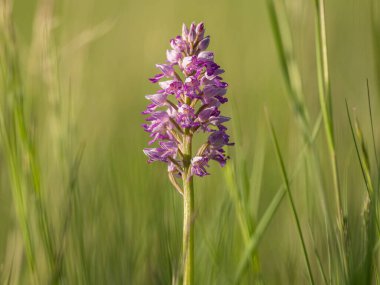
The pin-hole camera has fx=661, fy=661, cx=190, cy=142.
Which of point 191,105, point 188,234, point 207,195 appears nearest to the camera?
point 188,234

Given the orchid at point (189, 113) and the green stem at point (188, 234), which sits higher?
the orchid at point (189, 113)

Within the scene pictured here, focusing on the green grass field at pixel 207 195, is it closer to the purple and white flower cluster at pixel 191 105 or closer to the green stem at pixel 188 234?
the green stem at pixel 188 234

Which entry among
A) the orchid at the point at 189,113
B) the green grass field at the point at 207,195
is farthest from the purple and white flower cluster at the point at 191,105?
the green grass field at the point at 207,195

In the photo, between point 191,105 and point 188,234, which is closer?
point 188,234

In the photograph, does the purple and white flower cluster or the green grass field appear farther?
the purple and white flower cluster

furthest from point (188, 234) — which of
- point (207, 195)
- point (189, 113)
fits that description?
point (207, 195)

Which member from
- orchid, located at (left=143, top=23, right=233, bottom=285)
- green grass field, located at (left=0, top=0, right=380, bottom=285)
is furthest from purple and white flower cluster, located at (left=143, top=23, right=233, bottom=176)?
green grass field, located at (left=0, top=0, right=380, bottom=285)

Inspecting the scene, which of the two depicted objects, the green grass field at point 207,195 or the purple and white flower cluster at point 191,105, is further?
the purple and white flower cluster at point 191,105

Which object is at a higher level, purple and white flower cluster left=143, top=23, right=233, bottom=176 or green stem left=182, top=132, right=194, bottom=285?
purple and white flower cluster left=143, top=23, right=233, bottom=176

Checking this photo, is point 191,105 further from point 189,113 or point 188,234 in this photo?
point 188,234

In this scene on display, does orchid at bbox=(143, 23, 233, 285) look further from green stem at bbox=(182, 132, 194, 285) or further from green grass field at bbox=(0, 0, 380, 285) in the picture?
green grass field at bbox=(0, 0, 380, 285)
